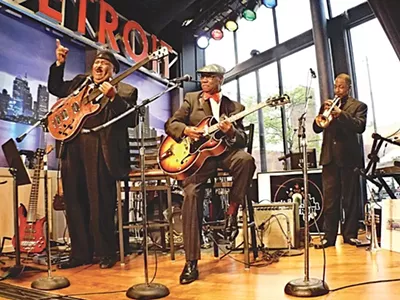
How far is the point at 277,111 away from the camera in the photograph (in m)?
6.89

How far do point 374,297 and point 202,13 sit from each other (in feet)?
21.6

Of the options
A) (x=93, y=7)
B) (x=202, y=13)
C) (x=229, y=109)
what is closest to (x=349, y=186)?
(x=229, y=109)

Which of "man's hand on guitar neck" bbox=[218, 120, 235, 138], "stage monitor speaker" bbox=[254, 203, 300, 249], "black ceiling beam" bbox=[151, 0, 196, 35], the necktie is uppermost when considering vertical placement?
"black ceiling beam" bbox=[151, 0, 196, 35]

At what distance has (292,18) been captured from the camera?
6.84 m

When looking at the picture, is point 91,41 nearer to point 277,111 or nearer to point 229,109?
point 277,111

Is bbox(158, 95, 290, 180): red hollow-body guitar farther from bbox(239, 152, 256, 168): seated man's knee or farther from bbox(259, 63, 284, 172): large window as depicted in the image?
bbox(259, 63, 284, 172): large window

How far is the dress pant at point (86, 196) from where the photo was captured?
9.70 feet

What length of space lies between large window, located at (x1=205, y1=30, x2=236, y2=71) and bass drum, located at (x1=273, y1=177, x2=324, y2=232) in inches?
150

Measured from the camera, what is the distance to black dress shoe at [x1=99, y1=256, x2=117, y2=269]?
2.86 m

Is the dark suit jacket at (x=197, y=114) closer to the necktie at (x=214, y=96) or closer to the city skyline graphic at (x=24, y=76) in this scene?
the necktie at (x=214, y=96)

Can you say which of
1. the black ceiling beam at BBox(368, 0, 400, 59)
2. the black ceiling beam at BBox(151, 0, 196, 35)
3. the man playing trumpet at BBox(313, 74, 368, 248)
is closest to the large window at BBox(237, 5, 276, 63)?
the black ceiling beam at BBox(151, 0, 196, 35)

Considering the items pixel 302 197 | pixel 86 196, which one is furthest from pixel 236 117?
pixel 302 197

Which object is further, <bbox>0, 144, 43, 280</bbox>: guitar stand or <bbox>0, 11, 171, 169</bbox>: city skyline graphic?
<bbox>0, 11, 171, 169</bbox>: city skyline graphic

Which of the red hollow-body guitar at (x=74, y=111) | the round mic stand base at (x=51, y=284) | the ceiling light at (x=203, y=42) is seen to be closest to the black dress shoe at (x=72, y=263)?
the round mic stand base at (x=51, y=284)
